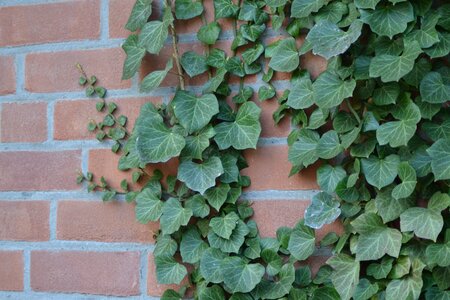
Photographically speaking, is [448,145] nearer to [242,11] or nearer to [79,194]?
[242,11]

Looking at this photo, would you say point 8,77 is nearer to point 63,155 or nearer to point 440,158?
point 63,155

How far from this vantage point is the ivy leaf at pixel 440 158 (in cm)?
87

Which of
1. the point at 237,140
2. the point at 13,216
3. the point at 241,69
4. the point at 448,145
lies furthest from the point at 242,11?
the point at 13,216

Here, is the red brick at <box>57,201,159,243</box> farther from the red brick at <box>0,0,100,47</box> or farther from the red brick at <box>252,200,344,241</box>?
the red brick at <box>0,0,100,47</box>

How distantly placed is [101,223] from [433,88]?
589 mm

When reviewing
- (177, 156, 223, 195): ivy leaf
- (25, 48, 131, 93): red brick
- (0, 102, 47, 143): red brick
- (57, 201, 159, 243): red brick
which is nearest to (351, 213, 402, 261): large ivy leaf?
(177, 156, 223, 195): ivy leaf

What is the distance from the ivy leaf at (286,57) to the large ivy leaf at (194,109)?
111 mm

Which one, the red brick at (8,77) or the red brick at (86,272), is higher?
the red brick at (8,77)

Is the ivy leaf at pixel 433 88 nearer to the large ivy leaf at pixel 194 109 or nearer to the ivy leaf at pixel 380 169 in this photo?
the ivy leaf at pixel 380 169

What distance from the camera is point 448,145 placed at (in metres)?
0.87

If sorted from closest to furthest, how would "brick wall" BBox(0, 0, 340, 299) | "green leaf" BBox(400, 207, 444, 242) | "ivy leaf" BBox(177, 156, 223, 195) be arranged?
"green leaf" BBox(400, 207, 444, 242) < "ivy leaf" BBox(177, 156, 223, 195) < "brick wall" BBox(0, 0, 340, 299)

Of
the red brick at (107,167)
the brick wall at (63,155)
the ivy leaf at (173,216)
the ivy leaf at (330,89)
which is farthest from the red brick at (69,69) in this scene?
the ivy leaf at (330,89)

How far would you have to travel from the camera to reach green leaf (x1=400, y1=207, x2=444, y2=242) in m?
0.86

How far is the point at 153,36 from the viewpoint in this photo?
1021 millimetres
